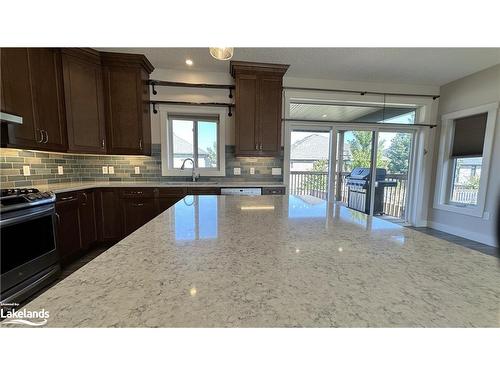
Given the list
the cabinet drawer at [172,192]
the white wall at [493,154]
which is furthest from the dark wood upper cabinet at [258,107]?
the white wall at [493,154]

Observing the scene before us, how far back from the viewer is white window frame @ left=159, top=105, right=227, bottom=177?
319 centimetres

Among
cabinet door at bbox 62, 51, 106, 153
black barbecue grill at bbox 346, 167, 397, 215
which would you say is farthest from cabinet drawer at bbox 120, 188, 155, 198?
black barbecue grill at bbox 346, 167, 397, 215

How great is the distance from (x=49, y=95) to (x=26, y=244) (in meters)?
1.62

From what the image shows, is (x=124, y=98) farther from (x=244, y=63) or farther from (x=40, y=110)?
(x=244, y=63)

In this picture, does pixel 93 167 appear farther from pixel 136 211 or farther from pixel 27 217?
pixel 27 217

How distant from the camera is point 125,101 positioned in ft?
9.05

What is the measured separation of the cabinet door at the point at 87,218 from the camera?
7.96 ft

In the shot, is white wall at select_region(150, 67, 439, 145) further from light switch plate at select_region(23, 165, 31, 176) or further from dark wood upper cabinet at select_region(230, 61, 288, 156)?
light switch plate at select_region(23, 165, 31, 176)

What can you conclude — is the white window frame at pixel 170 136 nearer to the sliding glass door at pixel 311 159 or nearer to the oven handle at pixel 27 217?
the sliding glass door at pixel 311 159
